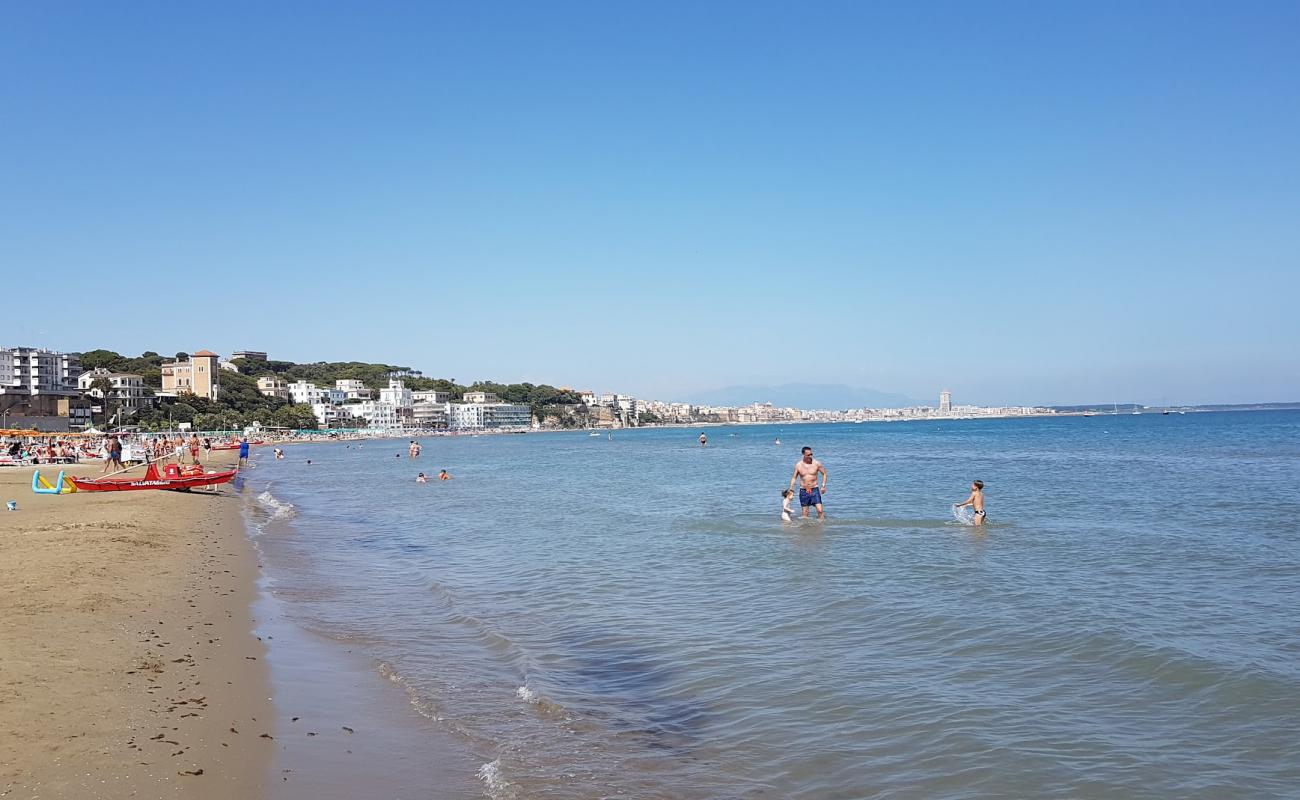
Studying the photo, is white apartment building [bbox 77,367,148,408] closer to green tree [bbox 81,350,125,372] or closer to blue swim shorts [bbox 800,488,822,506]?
green tree [bbox 81,350,125,372]

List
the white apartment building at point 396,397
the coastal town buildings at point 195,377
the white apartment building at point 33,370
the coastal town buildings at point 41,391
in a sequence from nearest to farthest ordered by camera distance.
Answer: the coastal town buildings at point 41,391
the white apartment building at point 33,370
the coastal town buildings at point 195,377
the white apartment building at point 396,397

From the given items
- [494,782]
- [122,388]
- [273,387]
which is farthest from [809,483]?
[273,387]

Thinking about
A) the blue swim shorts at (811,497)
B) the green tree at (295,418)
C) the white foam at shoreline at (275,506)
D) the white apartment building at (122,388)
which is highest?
the white apartment building at (122,388)

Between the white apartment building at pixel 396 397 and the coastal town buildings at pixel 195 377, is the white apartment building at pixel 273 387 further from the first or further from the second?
the white apartment building at pixel 396 397

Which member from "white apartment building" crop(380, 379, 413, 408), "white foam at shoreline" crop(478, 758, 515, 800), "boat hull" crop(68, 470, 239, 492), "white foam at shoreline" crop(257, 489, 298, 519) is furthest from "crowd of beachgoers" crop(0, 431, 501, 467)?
→ "white apartment building" crop(380, 379, 413, 408)

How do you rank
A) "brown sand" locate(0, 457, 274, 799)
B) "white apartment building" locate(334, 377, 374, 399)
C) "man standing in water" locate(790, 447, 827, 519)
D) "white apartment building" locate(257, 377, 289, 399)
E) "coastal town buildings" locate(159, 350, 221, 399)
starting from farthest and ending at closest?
1. "white apartment building" locate(334, 377, 374, 399)
2. "white apartment building" locate(257, 377, 289, 399)
3. "coastal town buildings" locate(159, 350, 221, 399)
4. "man standing in water" locate(790, 447, 827, 519)
5. "brown sand" locate(0, 457, 274, 799)

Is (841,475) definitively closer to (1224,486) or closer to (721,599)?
(1224,486)

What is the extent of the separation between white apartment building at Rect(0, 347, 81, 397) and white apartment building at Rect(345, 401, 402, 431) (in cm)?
5473

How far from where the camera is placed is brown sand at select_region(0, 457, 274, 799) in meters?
4.98

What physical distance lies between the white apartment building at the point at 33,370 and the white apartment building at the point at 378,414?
5473cm

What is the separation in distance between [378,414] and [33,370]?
66277mm

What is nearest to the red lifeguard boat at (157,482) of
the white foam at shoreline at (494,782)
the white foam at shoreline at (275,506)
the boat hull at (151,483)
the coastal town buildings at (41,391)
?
the boat hull at (151,483)

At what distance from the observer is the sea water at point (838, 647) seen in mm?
5973

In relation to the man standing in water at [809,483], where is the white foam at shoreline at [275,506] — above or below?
below
